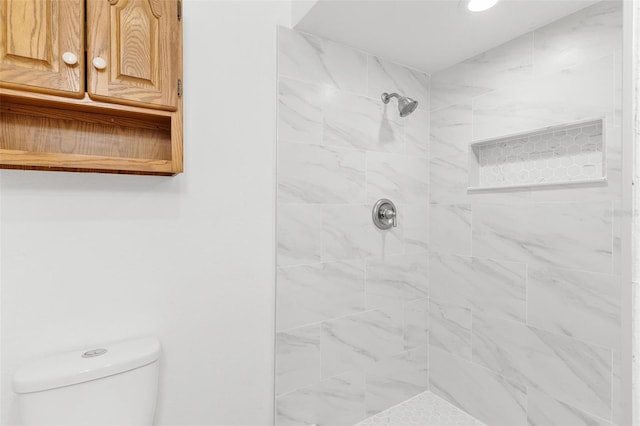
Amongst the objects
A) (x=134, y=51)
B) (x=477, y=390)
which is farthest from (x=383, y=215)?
(x=134, y=51)

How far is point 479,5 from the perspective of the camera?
1310 millimetres

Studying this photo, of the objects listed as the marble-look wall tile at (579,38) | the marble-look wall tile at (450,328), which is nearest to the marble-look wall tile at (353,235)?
the marble-look wall tile at (450,328)

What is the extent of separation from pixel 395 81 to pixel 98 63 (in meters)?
1.41

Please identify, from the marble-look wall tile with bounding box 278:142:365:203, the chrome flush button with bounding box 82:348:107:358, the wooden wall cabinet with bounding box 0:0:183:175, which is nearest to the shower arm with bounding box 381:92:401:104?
the marble-look wall tile with bounding box 278:142:365:203

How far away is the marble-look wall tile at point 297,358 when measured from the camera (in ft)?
A: 4.81

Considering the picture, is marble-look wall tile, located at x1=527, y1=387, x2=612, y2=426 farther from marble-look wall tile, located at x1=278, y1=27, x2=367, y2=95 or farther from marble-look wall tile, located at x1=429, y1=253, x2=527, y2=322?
marble-look wall tile, located at x1=278, y1=27, x2=367, y2=95

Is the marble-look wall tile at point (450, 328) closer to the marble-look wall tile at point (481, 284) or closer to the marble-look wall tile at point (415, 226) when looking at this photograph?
the marble-look wall tile at point (481, 284)

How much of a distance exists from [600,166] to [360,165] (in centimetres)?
100

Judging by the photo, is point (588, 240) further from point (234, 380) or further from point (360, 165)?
point (234, 380)

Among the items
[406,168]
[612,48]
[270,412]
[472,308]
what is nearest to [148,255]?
[270,412]

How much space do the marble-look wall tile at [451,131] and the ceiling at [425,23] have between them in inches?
11.6

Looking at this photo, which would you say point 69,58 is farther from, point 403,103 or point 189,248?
point 403,103

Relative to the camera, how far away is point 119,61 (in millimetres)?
998

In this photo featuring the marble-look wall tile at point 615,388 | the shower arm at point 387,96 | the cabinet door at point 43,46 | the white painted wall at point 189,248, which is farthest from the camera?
the shower arm at point 387,96
